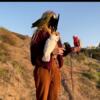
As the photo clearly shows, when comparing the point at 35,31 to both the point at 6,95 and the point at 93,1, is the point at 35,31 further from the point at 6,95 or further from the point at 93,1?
the point at 6,95

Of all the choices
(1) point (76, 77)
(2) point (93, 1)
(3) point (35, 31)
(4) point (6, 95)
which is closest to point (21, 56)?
(1) point (76, 77)

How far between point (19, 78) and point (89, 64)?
792 cm

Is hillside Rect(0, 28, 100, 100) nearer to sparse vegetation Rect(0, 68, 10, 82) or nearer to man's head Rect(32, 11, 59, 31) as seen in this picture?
sparse vegetation Rect(0, 68, 10, 82)

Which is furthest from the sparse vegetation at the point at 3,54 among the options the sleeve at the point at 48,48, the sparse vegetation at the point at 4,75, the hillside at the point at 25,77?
the sleeve at the point at 48,48

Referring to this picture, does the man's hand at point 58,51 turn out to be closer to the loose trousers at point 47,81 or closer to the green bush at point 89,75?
the loose trousers at point 47,81

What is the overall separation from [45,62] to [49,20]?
0.67m

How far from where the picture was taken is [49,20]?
23.9 feet

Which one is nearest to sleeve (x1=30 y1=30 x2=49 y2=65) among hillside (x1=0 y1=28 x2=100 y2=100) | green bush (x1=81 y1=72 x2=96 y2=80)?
hillside (x1=0 y1=28 x2=100 y2=100)

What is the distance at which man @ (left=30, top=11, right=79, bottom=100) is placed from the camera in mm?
7109

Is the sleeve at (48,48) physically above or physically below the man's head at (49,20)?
below

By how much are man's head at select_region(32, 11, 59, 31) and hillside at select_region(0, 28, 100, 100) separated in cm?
275

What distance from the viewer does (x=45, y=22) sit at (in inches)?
285

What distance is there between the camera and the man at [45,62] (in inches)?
280

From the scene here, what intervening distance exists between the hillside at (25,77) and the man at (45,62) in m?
2.77
